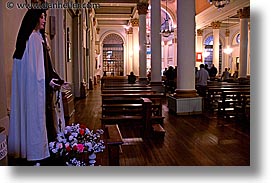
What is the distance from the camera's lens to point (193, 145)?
4332 millimetres

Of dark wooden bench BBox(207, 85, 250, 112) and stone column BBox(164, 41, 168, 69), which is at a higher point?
stone column BBox(164, 41, 168, 69)

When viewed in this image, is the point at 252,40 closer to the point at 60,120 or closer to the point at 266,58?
the point at 266,58

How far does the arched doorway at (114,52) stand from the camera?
21205 millimetres

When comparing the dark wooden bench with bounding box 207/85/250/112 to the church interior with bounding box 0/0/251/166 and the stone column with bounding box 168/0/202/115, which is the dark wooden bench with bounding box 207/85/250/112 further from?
the stone column with bounding box 168/0/202/115

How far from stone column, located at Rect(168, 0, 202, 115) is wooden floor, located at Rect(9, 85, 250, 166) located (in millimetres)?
482

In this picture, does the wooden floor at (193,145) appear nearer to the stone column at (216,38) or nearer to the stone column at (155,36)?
the stone column at (155,36)

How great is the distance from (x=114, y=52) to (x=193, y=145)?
17536 millimetres

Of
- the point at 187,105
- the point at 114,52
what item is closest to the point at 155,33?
the point at 187,105

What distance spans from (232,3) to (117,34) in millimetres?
9305

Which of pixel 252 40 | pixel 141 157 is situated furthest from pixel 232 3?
pixel 252 40

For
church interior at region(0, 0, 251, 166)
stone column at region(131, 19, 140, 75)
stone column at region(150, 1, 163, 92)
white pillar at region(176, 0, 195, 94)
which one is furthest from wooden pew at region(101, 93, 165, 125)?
stone column at region(131, 19, 140, 75)

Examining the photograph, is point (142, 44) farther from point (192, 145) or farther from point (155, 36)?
point (192, 145)

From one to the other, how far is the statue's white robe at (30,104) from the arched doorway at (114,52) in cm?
1842

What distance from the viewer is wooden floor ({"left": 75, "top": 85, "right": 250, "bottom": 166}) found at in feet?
11.9
